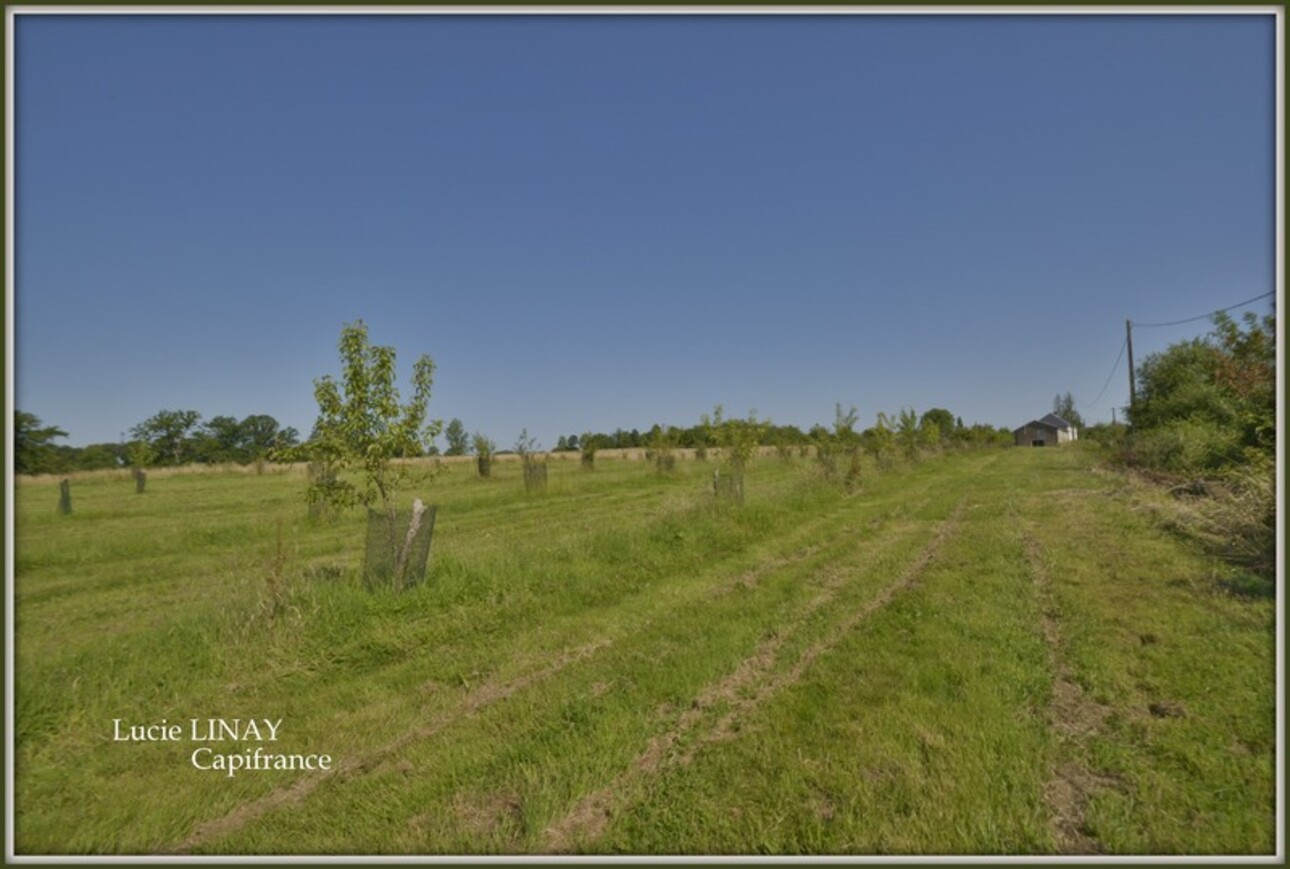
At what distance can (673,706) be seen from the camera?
4.37m

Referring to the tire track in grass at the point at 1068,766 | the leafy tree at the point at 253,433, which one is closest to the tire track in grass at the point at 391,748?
the tire track in grass at the point at 1068,766

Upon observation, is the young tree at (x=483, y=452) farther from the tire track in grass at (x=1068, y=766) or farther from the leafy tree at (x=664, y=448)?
the tire track in grass at (x=1068, y=766)

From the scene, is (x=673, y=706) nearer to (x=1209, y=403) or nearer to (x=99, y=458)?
(x=1209, y=403)

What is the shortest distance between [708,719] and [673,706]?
34 centimetres

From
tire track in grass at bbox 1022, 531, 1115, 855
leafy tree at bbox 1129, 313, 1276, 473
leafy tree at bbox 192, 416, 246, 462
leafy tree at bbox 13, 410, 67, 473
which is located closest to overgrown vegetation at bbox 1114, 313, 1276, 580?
leafy tree at bbox 1129, 313, 1276, 473

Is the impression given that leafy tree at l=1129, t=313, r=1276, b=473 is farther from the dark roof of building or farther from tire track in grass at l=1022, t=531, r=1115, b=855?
the dark roof of building

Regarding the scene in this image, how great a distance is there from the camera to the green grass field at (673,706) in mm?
3061

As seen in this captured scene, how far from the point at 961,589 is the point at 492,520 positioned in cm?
1296

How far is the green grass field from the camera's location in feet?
10.0

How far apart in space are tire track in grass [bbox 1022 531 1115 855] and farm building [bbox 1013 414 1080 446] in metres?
112

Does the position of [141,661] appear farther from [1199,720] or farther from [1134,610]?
[1134,610]

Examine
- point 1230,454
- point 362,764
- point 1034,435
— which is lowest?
point 362,764

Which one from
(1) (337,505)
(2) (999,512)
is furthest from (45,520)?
(2) (999,512)

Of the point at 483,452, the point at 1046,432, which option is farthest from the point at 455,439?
the point at 1046,432
